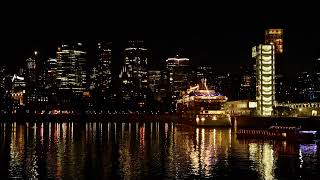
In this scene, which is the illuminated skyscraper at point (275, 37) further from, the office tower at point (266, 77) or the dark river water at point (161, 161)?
the dark river water at point (161, 161)

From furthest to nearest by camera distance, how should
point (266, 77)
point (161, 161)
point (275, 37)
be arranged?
point (275, 37) < point (266, 77) < point (161, 161)

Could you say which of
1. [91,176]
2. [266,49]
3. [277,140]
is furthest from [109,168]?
[266,49]

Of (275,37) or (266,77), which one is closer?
(266,77)

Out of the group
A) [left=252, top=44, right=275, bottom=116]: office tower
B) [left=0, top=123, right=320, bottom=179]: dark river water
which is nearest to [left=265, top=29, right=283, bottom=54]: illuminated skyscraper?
[left=252, top=44, right=275, bottom=116]: office tower

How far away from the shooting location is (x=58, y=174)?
46.9 metres

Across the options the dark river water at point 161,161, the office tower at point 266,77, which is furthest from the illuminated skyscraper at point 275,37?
the dark river water at point 161,161

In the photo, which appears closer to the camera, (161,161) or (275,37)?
(161,161)

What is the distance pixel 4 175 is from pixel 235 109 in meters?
109

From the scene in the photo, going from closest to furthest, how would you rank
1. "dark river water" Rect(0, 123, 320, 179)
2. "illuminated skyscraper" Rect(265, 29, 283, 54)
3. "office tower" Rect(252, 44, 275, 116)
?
"dark river water" Rect(0, 123, 320, 179) → "office tower" Rect(252, 44, 275, 116) → "illuminated skyscraper" Rect(265, 29, 283, 54)

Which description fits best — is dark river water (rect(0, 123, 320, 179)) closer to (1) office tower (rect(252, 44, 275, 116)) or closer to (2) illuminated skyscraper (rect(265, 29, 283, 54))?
(1) office tower (rect(252, 44, 275, 116))

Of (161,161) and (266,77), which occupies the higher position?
(266,77)

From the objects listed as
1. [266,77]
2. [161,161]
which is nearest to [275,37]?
[266,77]

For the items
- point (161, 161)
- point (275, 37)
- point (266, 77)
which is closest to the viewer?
point (161, 161)

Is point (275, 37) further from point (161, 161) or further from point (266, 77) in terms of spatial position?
point (161, 161)
